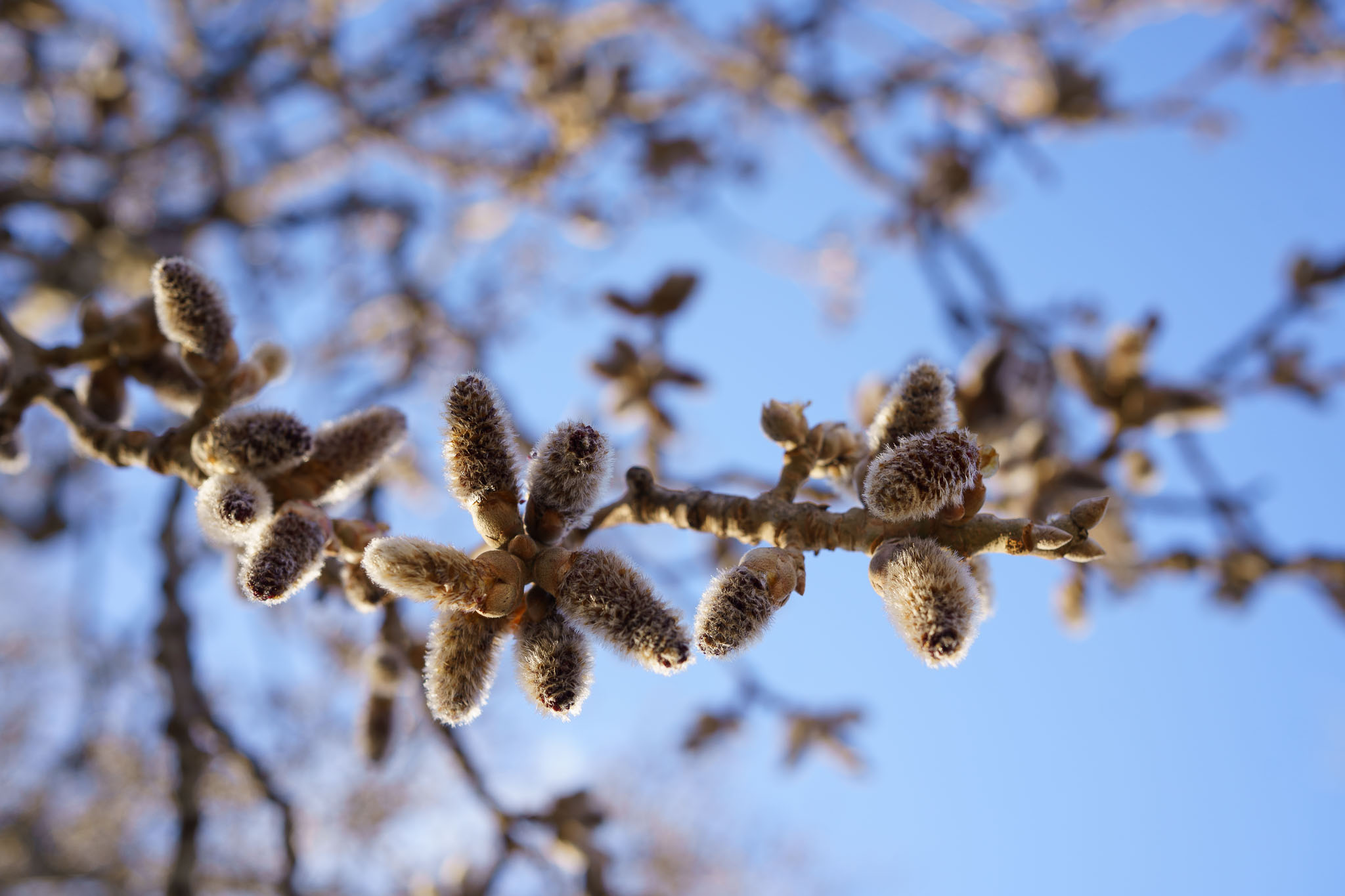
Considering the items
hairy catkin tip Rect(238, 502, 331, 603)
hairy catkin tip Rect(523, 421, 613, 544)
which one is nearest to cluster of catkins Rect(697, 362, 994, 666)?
hairy catkin tip Rect(523, 421, 613, 544)

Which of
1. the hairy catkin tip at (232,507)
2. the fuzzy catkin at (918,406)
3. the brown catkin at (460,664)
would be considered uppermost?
the fuzzy catkin at (918,406)

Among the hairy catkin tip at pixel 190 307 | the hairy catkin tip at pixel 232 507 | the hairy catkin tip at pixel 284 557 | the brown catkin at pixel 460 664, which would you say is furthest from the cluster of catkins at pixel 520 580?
the hairy catkin tip at pixel 190 307

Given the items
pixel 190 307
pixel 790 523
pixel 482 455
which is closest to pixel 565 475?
pixel 482 455

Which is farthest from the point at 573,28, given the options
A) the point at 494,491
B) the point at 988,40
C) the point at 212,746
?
the point at 494,491

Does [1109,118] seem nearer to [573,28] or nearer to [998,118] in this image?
[998,118]

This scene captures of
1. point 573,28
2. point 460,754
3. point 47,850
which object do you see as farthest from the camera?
point 47,850

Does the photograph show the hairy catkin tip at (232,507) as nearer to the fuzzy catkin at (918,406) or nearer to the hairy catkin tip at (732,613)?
the hairy catkin tip at (732,613)

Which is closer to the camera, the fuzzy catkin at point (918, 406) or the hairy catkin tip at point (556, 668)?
the hairy catkin tip at point (556, 668)
